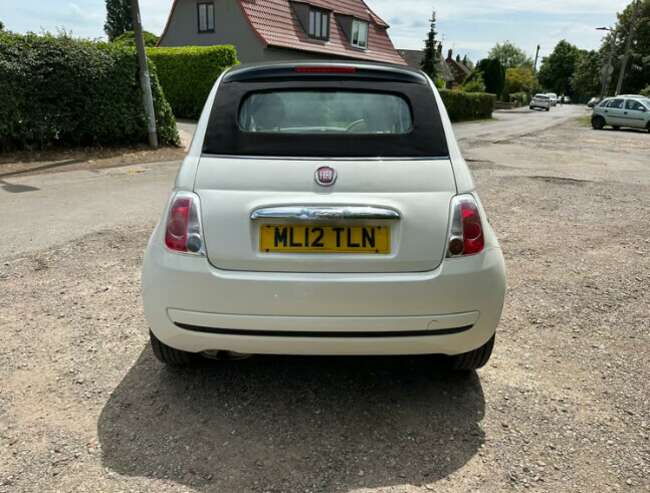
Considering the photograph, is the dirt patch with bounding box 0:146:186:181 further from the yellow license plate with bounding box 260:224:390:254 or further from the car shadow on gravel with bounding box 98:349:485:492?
the yellow license plate with bounding box 260:224:390:254

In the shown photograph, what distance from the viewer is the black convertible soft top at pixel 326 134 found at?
2.56 m

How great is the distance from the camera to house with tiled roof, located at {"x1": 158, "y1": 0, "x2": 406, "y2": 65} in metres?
28.7

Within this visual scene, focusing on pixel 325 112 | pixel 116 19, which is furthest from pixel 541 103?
pixel 116 19

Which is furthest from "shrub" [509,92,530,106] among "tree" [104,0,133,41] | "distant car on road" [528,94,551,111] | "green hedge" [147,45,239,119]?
"tree" [104,0,133,41]

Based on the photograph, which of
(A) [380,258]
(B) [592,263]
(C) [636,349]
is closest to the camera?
(A) [380,258]

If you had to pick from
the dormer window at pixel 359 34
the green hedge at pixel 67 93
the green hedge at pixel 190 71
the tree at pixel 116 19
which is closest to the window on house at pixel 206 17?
the green hedge at pixel 190 71

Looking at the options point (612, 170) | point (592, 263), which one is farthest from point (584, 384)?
point (612, 170)

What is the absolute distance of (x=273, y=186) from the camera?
8.01 feet

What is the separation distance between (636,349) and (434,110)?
2.23 m

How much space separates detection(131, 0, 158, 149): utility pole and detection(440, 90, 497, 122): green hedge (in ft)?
75.3

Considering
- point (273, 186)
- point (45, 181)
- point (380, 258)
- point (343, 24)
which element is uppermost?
point (343, 24)

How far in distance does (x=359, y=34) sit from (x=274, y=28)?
787 cm

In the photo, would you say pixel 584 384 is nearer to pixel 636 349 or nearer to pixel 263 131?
pixel 636 349

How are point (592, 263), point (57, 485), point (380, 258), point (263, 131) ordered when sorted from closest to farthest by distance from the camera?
1. point (57, 485)
2. point (380, 258)
3. point (263, 131)
4. point (592, 263)
